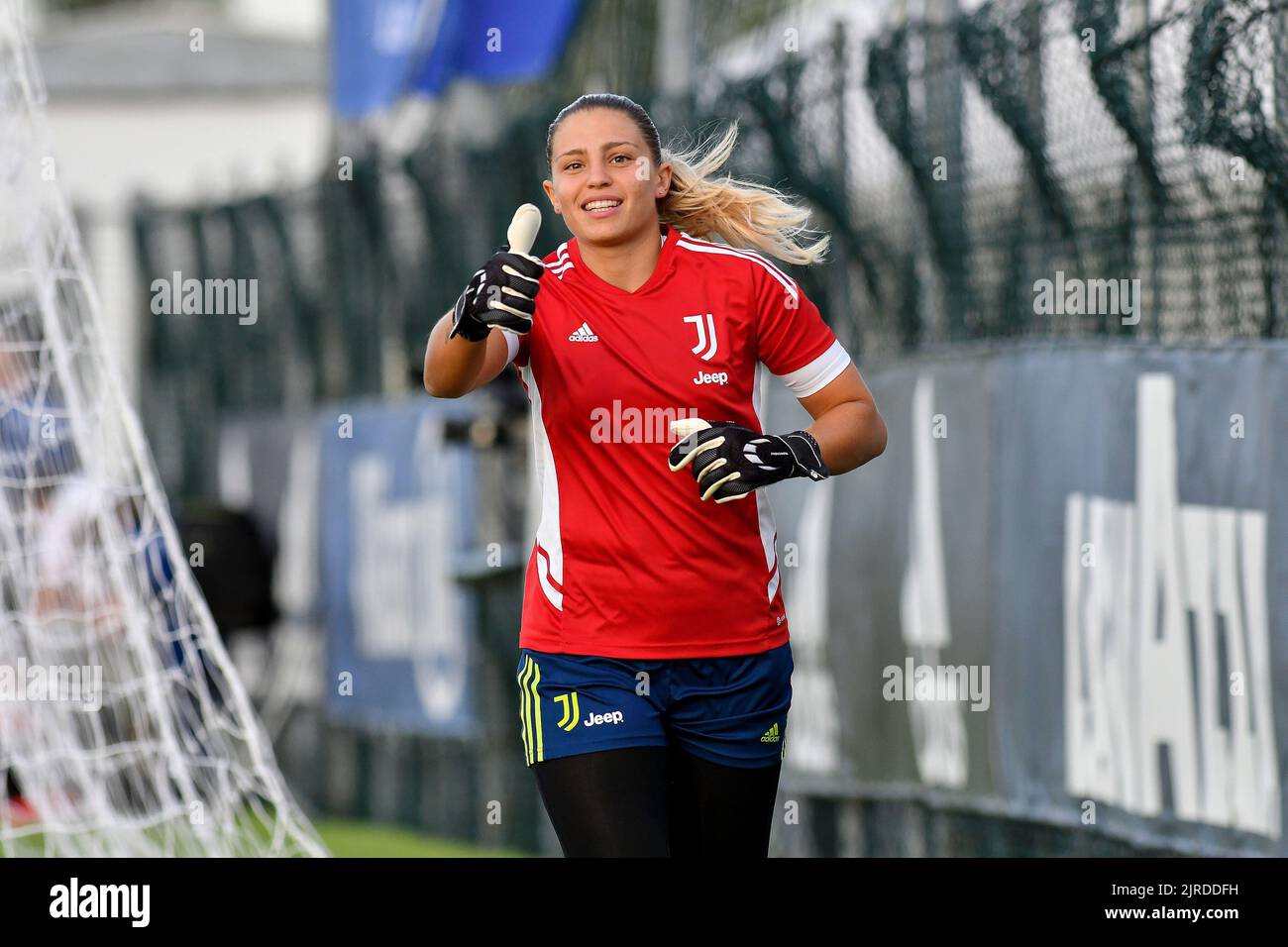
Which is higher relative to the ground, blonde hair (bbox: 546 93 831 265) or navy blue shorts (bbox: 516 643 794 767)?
blonde hair (bbox: 546 93 831 265)

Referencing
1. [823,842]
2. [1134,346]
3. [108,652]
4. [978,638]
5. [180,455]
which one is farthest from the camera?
[180,455]

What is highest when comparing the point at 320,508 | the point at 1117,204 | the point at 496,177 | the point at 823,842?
the point at 496,177

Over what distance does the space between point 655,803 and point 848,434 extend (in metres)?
0.85

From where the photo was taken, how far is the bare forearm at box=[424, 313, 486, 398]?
13.8 ft

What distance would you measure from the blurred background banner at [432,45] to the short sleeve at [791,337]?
17.7 ft

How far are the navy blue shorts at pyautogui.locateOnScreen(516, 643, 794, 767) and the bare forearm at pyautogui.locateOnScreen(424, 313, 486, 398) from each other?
589mm

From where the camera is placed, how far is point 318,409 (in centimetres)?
1160

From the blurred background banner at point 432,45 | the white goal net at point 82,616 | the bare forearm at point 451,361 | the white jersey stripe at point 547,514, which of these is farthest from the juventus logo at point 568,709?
the blurred background banner at point 432,45

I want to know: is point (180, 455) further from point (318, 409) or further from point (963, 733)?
point (963, 733)

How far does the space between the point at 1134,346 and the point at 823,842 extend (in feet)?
8.00

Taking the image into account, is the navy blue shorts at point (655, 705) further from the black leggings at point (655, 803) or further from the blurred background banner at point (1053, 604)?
the blurred background banner at point (1053, 604)

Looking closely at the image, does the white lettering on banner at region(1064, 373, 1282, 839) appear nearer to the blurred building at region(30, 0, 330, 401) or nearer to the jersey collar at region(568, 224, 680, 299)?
the jersey collar at region(568, 224, 680, 299)

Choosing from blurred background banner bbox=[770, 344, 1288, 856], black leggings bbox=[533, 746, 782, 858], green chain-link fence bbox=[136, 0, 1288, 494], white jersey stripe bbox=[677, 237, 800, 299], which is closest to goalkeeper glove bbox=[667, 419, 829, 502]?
white jersey stripe bbox=[677, 237, 800, 299]
